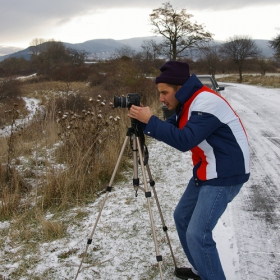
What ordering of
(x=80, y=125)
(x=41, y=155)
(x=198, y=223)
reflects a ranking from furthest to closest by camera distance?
(x=41, y=155) → (x=80, y=125) → (x=198, y=223)

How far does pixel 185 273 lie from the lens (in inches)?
106

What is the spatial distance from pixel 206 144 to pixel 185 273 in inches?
54.3

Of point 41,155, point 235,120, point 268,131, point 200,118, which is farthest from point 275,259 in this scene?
point 268,131

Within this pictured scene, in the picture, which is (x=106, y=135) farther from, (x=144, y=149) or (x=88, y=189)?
(x=144, y=149)

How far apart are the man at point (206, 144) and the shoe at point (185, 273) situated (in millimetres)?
514

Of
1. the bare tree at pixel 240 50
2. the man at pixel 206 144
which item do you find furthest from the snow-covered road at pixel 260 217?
the bare tree at pixel 240 50

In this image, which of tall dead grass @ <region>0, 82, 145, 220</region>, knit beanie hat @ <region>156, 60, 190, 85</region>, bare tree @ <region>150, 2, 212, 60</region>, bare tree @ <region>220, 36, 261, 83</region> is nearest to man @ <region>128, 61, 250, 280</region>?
knit beanie hat @ <region>156, 60, 190, 85</region>

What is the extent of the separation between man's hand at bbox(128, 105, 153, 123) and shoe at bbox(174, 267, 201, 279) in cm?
152

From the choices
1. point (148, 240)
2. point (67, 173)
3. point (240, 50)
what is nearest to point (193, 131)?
point (148, 240)

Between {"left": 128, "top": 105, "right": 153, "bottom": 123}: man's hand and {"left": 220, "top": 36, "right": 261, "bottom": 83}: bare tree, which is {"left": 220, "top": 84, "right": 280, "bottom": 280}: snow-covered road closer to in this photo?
{"left": 128, "top": 105, "right": 153, "bottom": 123}: man's hand

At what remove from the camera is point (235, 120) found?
2.04 meters

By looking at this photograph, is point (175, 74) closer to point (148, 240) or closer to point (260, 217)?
point (148, 240)

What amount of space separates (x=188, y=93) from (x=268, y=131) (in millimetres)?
6821

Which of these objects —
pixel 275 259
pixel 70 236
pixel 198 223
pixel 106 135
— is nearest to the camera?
pixel 198 223
